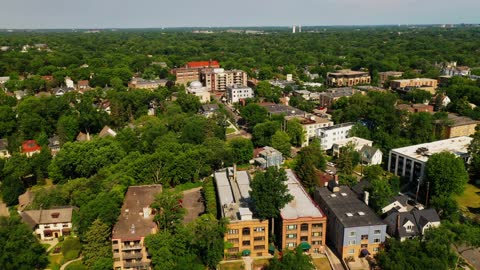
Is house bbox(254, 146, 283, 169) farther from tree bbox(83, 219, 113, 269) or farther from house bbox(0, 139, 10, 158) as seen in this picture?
house bbox(0, 139, 10, 158)

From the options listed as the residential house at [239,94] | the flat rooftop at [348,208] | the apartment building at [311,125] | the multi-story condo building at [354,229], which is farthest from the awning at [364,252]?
the residential house at [239,94]

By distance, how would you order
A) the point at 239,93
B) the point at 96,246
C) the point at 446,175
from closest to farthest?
the point at 96,246, the point at 446,175, the point at 239,93

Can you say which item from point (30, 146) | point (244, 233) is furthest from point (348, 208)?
point (30, 146)

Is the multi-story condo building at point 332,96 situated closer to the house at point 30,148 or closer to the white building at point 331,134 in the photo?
the white building at point 331,134

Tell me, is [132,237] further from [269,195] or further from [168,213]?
[269,195]

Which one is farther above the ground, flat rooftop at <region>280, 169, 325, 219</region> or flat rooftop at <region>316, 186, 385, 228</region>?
flat rooftop at <region>280, 169, 325, 219</region>

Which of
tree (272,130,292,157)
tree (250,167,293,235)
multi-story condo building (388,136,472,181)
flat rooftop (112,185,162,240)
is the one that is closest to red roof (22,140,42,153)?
flat rooftop (112,185,162,240)
